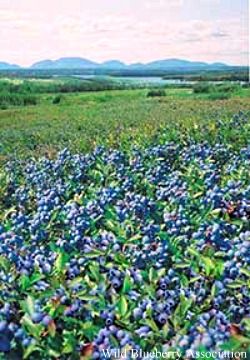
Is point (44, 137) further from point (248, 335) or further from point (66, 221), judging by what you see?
point (248, 335)

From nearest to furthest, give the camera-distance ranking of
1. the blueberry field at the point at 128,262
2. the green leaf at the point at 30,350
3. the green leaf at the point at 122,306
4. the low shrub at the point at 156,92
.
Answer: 1. the green leaf at the point at 30,350
2. the blueberry field at the point at 128,262
3. the green leaf at the point at 122,306
4. the low shrub at the point at 156,92

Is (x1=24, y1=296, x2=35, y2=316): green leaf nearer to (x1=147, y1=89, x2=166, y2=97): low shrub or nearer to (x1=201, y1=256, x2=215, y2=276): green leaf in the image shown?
(x1=201, y1=256, x2=215, y2=276): green leaf

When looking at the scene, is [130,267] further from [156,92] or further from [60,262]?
[156,92]

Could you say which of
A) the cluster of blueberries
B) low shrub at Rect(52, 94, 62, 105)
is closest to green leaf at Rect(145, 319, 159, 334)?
the cluster of blueberries

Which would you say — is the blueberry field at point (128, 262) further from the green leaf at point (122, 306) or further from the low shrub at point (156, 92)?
the low shrub at point (156, 92)

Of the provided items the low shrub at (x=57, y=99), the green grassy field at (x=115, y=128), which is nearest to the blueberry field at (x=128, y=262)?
the green grassy field at (x=115, y=128)

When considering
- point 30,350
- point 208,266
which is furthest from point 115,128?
point 30,350

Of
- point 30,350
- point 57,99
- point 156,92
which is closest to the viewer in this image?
point 30,350

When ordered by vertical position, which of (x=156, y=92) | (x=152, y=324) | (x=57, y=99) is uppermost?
(x=152, y=324)
